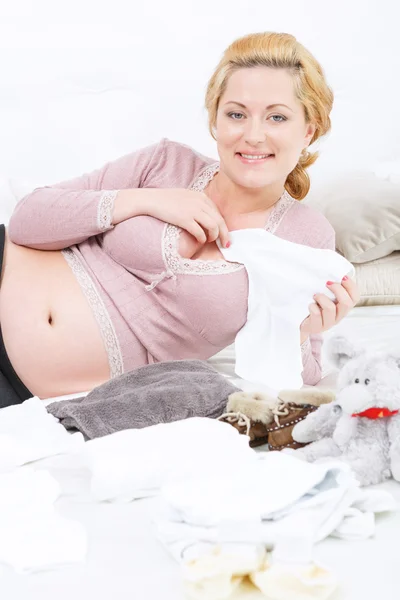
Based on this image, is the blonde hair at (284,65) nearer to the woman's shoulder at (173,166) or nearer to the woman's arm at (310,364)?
the woman's shoulder at (173,166)

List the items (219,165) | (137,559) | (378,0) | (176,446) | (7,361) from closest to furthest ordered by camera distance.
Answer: (137,559)
(176,446)
(7,361)
(219,165)
(378,0)

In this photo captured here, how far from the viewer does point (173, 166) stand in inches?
80.4

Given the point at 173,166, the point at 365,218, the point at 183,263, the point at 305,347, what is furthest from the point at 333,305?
the point at 365,218

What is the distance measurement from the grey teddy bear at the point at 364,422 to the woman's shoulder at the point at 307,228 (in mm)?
630

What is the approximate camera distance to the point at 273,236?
6.07ft

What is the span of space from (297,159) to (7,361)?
79 centimetres

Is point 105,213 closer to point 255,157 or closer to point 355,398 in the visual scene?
point 255,157

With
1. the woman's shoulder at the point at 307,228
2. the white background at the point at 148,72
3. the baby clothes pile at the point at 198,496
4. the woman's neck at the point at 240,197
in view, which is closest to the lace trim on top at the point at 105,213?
the woman's neck at the point at 240,197

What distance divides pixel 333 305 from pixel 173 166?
0.56 meters

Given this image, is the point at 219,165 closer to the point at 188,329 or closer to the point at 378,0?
the point at 188,329

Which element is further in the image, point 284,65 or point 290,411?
point 284,65

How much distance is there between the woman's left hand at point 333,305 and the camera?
1.74m

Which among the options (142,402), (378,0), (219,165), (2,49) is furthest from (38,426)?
(378,0)

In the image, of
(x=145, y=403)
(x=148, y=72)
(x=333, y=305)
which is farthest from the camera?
(x=148, y=72)
